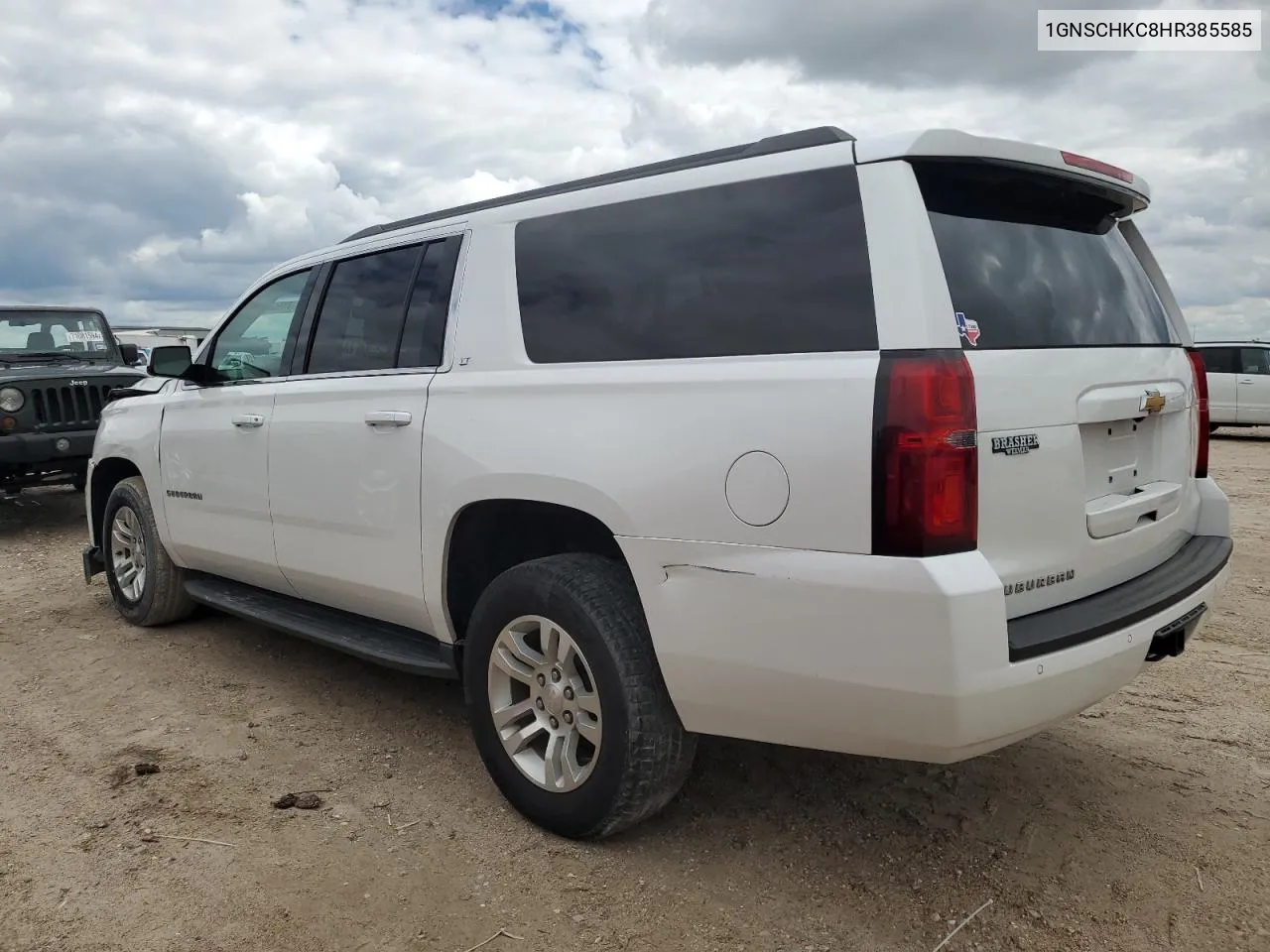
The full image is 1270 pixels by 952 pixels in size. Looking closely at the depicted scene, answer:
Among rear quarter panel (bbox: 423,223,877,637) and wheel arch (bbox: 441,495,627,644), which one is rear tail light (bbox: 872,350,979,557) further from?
wheel arch (bbox: 441,495,627,644)

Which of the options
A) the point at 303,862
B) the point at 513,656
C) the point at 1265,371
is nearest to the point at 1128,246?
the point at 513,656

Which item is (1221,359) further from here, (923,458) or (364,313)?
(923,458)

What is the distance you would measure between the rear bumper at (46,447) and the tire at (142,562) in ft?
10.6

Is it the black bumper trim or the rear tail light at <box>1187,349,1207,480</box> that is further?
the rear tail light at <box>1187,349,1207,480</box>

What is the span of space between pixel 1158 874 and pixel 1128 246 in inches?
76.2

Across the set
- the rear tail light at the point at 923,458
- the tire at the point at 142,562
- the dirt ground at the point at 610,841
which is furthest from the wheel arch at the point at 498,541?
the tire at the point at 142,562

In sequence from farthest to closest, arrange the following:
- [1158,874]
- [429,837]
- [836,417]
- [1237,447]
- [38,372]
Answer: [1237,447] → [38,372] → [429,837] → [1158,874] → [836,417]

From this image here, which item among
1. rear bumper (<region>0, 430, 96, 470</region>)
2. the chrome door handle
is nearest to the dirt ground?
the chrome door handle

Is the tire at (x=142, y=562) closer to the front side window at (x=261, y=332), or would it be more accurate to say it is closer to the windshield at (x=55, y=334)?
the front side window at (x=261, y=332)

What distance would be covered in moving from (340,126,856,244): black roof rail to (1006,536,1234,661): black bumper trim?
1309 mm

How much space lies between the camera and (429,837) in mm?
3072

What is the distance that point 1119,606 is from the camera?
103 inches

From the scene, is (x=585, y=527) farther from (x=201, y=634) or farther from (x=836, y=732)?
(x=201, y=634)

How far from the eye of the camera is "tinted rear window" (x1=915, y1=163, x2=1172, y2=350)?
2469 mm
